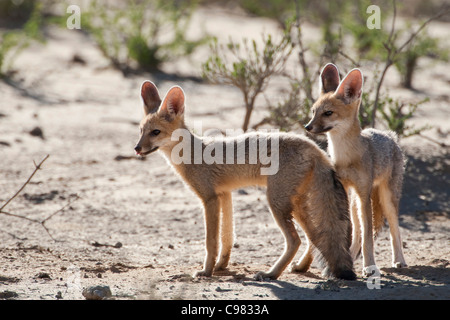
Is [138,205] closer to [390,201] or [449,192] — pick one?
[390,201]

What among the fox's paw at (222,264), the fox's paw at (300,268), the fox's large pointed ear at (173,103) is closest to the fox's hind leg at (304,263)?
the fox's paw at (300,268)

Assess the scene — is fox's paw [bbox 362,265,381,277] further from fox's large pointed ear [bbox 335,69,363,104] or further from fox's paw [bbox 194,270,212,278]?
fox's large pointed ear [bbox 335,69,363,104]

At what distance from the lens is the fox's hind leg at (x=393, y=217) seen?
20.3 ft

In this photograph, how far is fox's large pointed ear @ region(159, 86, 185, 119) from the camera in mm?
6082

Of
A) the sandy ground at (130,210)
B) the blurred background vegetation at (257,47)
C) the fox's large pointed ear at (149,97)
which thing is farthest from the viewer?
the blurred background vegetation at (257,47)

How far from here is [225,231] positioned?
619cm

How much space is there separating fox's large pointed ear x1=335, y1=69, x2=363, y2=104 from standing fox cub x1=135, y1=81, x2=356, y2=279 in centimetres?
53

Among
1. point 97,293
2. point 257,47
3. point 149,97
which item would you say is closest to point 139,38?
point 257,47

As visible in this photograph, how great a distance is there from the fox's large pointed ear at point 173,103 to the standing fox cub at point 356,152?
1.15 m

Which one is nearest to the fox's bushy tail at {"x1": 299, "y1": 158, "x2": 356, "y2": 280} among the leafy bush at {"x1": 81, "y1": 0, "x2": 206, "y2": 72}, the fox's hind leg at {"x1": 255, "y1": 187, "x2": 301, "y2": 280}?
the fox's hind leg at {"x1": 255, "y1": 187, "x2": 301, "y2": 280}

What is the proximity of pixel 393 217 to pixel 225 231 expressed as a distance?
4.89 feet

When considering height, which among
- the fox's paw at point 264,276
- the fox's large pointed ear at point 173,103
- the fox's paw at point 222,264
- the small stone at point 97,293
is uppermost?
the fox's large pointed ear at point 173,103

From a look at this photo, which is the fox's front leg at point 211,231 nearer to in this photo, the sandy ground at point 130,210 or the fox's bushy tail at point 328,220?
the sandy ground at point 130,210
